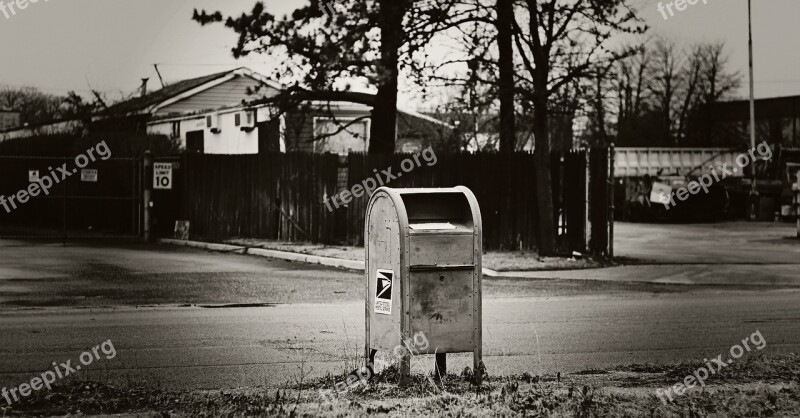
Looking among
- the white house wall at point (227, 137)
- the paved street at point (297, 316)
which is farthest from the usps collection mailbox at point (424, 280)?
the white house wall at point (227, 137)

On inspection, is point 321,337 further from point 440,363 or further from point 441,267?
point 441,267

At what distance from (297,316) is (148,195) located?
13877 millimetres

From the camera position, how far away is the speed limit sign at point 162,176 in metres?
25.2

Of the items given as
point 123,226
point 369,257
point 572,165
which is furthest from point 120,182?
point 369,257

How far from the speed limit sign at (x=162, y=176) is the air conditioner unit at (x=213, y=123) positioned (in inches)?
522

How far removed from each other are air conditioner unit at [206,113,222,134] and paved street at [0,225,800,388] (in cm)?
1807

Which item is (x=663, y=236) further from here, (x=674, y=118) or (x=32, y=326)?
(x=674, y=118)

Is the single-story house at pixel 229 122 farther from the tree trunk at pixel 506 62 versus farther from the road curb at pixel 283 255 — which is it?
the tree trunk at pixel 506 62

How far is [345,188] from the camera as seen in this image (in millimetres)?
23312

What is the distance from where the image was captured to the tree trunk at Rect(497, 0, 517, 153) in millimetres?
20375

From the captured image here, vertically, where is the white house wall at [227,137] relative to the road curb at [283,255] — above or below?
above

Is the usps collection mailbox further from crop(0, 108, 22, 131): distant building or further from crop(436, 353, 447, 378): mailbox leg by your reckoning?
crop(0, 108, 22, 131): distant building

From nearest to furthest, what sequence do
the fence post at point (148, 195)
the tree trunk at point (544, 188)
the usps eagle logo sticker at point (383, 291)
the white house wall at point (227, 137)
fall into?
the usps eagle logo sticker at point (383, 291) → the tree trunk at point (544, 188) → the fence post at point (148, 195) → the white house wall at point (227, 137)

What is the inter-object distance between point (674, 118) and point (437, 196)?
69.3 meters
